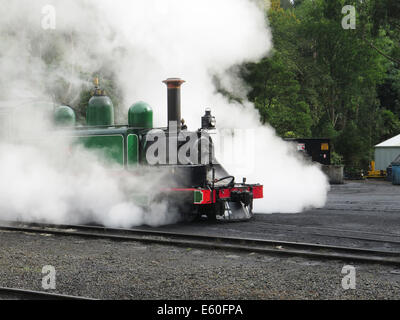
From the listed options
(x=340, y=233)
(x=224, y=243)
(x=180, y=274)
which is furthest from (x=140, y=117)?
(x=180, y=274)

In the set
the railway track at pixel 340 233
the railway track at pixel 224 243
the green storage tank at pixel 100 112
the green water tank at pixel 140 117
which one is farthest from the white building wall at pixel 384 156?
the railway track at pixel 224 243

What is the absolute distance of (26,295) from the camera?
5.59 metres

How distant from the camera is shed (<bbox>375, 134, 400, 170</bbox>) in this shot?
30438 millimetres

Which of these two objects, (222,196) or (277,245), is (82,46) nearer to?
(222,196)

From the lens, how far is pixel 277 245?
27.6 ft

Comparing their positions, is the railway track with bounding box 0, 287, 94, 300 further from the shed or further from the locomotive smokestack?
the shed

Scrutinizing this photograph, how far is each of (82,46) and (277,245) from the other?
9.71m

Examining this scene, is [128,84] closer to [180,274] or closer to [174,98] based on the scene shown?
[174,98]

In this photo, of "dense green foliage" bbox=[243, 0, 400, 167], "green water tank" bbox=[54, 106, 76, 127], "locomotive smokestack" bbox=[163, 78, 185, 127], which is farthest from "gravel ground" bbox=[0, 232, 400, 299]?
"dense green foliage" bbox=[243, 0, 400, 167]

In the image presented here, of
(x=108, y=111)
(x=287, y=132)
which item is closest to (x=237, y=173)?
(x=108, y=111)

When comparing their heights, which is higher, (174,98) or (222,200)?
(174,98)

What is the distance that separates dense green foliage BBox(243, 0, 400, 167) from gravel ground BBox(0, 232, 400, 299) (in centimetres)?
1843

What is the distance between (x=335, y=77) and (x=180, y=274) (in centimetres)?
3545

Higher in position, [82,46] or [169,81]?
[82,46]
